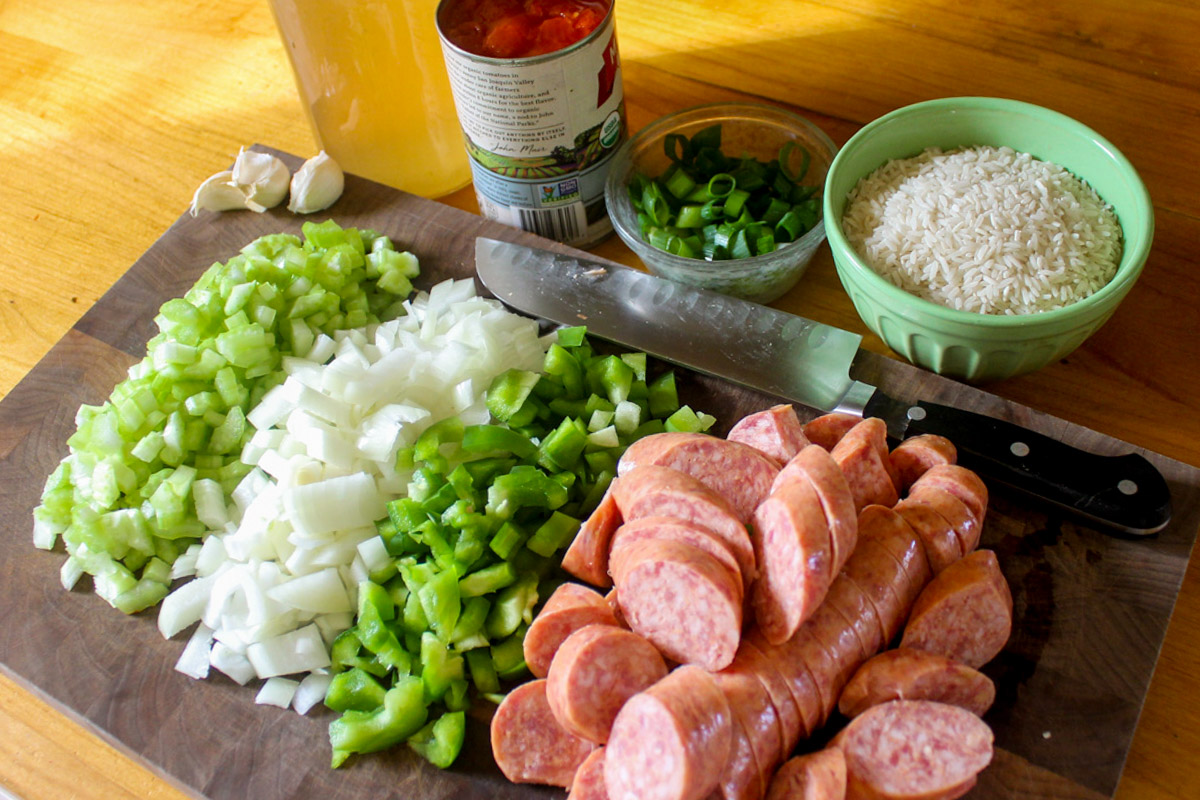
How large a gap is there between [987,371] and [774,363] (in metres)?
0.40

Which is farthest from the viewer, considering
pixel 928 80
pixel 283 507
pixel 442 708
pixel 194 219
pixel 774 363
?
pixel 928 80

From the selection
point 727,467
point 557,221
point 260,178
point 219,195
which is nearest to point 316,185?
point 260,178

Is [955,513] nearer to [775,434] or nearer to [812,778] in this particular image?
[775,434]

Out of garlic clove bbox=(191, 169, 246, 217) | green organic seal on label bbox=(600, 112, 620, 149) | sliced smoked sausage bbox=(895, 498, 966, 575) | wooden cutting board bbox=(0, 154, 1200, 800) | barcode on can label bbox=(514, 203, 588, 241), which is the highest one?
green organic seal on label bbox=(600, 112, 620, 149)

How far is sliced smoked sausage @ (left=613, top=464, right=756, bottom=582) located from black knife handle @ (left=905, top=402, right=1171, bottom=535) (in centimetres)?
48

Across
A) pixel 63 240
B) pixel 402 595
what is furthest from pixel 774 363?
pixel 63 240

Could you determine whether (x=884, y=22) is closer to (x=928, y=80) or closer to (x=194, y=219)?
(x=928, y=80)

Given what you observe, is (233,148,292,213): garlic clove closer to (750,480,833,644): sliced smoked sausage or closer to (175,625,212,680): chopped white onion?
(175,625,212,680): chopped white onion

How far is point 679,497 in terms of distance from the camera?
146cm

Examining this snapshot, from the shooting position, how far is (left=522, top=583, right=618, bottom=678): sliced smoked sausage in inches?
58.3

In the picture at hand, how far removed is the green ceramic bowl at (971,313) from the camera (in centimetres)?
173

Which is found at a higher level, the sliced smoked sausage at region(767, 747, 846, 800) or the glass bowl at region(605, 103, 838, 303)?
the glass bowl at region(605, 103, 838, 303)

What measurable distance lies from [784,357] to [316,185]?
118 cm

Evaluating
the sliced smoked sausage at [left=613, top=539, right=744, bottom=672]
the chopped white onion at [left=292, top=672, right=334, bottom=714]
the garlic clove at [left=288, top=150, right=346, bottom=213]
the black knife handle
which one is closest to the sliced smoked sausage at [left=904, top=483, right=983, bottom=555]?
the black knife handle
